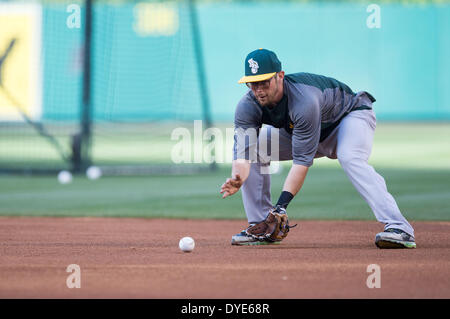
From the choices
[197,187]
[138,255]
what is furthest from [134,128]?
[138,255]

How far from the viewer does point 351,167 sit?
595 cm

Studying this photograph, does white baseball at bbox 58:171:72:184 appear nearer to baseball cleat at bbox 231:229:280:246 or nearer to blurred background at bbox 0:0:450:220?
blurred background at bbox 0:0:450:220

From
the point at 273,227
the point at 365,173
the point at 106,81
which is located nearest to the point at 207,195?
the point at 273,227

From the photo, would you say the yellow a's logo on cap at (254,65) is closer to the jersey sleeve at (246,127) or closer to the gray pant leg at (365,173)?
the jersey sleeve at (246,127)

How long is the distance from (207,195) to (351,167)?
553cm

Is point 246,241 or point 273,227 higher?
point 273,227

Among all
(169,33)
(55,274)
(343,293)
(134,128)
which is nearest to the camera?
(343,293)

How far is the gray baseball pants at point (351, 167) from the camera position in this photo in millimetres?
5906

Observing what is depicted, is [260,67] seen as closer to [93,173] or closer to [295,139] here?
[295,139]

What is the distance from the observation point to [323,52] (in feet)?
94.1

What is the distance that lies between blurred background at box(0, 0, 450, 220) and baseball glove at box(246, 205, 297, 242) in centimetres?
254

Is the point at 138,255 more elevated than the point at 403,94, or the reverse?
the point at 403,94

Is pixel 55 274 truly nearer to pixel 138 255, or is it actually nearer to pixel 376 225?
pixel 138 255
